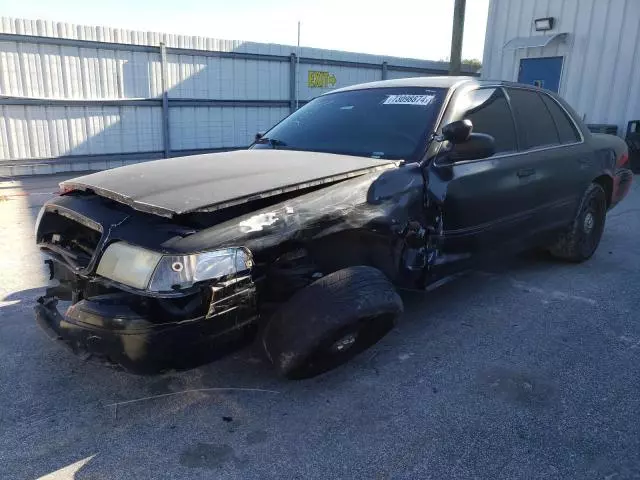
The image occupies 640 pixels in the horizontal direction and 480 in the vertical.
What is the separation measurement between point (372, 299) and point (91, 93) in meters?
9.38

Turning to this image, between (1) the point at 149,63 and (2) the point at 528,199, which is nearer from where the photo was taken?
(2) the point at 528,199

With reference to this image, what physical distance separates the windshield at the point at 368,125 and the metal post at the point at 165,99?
767 cm

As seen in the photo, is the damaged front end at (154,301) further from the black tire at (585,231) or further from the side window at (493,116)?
the black tire at (585,231)

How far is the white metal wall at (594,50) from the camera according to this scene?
11.7 m

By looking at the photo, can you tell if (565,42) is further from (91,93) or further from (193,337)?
(193,337)

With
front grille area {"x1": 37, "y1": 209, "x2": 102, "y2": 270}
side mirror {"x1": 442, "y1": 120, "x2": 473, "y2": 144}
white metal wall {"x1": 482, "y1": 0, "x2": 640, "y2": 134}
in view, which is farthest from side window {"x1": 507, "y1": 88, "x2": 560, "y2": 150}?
white metal wall {"x1": 482, "y1": 0, "x2": 640, "y2": 134}

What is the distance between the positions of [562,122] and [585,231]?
104 cm

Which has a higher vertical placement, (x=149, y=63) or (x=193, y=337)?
(x=149, y=63)

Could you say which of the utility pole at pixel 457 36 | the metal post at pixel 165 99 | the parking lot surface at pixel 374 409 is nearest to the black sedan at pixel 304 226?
the parking lot surface at pixel 374 409

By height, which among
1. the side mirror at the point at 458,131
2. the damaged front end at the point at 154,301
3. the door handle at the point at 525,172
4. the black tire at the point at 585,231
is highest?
the side mirror at the point at 458,131

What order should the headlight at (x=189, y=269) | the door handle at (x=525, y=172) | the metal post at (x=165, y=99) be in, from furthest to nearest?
the metal post at (x=165, y=99), the door handle at (x=525, y=172), the headlight at (x=189, y=269)

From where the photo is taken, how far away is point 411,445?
229 cm

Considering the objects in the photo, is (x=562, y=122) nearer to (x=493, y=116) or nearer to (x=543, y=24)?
(x=493, y=116)

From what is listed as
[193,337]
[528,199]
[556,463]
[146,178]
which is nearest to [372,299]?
[193,337]
